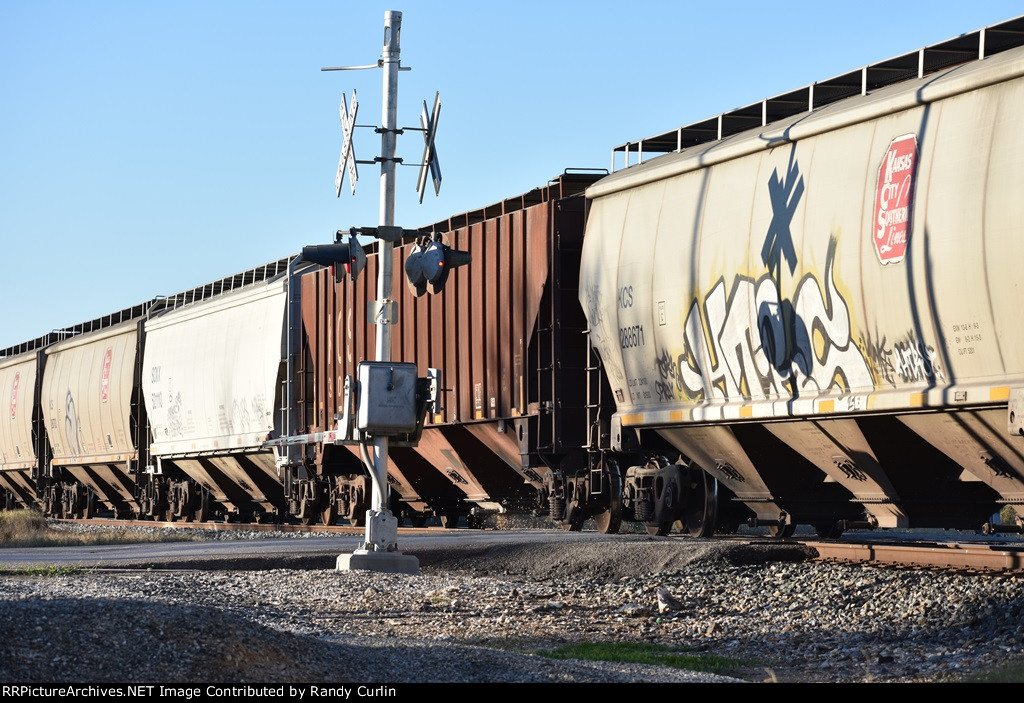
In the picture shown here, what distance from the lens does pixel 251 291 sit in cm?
2495

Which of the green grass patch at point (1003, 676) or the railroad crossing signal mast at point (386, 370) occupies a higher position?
the railroad crossing signal mast at point (386, 370)

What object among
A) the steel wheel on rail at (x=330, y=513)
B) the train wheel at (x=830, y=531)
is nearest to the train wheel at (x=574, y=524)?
the train wheel at (x=830, y=531)

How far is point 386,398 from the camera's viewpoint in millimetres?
13773

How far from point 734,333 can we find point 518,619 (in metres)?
4.28

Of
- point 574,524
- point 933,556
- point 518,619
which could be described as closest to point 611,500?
point 574,524

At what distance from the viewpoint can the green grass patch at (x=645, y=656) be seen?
836 cm

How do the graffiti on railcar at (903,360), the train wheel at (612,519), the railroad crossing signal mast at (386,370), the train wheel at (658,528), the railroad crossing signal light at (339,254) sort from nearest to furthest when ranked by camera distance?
1. the graffiti on railcar at (903,360)
2. the railroad crossing signal mast at (386,370)
3. the railroad crossing signal light at (339,254)
4. the train wheel at (658,528)
5. the train wheel at (612,519)

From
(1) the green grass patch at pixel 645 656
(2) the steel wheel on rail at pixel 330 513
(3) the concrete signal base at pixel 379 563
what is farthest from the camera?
(2) the steel wheel on rail at pixel 330 513

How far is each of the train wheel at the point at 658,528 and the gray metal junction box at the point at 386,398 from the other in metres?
3.72

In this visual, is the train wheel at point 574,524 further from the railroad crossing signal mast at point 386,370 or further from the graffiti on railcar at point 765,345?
the railroad crossing signal mast at point 386,370

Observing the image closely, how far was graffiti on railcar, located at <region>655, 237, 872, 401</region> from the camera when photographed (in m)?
12.1

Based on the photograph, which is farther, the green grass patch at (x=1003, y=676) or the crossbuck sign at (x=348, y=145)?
the crossbuck sign at (x=348, y=145)

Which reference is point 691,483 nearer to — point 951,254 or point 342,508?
point 951,254

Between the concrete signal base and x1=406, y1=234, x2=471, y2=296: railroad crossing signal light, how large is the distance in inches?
123
